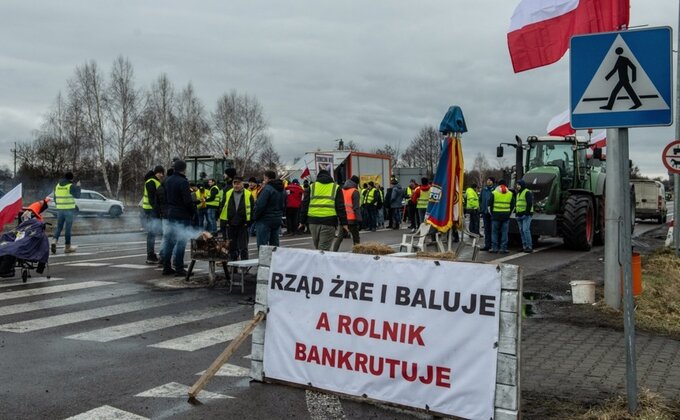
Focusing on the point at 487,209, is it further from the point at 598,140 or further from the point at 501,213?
the point at 598,140

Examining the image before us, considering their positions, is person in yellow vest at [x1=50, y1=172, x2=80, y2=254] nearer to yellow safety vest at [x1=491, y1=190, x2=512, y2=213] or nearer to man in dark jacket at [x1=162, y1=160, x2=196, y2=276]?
man in dark jacket at [x1=162, y1=160, x2=196, y2=276]

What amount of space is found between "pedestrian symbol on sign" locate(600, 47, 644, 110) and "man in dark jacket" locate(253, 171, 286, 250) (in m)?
7.71

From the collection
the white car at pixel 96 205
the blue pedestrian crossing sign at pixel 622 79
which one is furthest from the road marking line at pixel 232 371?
the white car at pixel 96 205

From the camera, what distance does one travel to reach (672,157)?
16234 millimetres

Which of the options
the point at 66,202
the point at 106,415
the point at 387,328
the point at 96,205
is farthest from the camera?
the point at 96,205

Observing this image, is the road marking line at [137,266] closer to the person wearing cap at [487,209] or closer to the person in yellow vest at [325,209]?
the person in yellow vest at [325,209]

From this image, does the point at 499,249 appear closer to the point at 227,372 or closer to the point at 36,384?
the point at 227,372

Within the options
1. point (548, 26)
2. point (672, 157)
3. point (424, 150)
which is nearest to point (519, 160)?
point (672, 157)

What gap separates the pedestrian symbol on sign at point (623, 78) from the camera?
4.59 meters

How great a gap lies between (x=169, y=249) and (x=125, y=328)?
14.9 feet

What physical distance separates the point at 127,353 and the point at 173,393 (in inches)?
60.8

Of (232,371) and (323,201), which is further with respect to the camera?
(323,201)

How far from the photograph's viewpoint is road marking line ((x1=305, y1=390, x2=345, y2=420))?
16.1ft

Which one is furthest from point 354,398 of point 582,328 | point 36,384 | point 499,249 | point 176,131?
point 176,131
